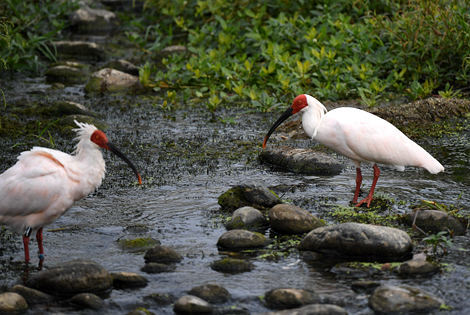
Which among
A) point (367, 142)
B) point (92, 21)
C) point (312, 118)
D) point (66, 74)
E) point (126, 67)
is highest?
point (92, 21)

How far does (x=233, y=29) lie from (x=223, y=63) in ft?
4.37

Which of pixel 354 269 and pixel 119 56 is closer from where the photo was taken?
pixel 354 269

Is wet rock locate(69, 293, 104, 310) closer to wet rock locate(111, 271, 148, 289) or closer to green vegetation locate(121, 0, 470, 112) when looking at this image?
wet rock locate(111, 271, 148, 289)

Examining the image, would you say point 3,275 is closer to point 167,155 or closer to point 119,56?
point 167,155

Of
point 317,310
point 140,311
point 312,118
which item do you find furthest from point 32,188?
point 312,118

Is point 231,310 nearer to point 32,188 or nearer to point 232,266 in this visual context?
point 232,266

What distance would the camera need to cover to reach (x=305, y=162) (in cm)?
761

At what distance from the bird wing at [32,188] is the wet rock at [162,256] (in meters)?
0.82

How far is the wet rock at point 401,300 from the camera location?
4402 mm

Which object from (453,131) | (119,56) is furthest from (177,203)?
(119,56)

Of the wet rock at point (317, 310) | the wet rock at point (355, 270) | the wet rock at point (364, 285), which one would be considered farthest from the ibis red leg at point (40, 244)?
the wet rock at point (364, 285)

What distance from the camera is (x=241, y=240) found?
5.51 m

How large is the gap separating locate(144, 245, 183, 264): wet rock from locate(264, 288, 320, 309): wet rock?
98cm

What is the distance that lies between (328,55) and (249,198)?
190 inches
